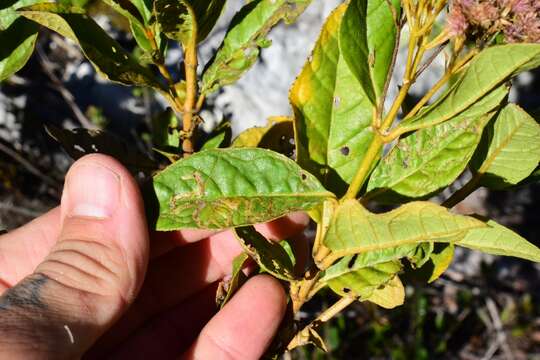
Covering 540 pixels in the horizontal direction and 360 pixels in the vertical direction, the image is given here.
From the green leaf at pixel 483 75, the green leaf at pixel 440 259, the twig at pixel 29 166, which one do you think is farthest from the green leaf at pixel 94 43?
the twig at pixel 29 166

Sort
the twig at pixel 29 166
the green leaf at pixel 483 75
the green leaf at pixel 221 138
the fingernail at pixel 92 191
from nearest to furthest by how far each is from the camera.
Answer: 1. the green leaf at pixel 483 75
2. the fingernail at pixel 92 191
3. the green leaf at pixel 221 138
4. the twig at pixel 29 166

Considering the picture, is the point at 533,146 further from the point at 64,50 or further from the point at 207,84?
the point at 64,50

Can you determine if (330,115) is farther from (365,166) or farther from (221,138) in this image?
(221,138)

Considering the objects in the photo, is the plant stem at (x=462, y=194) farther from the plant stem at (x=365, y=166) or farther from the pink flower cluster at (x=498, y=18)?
the pink flower cluster at (x=498, y=18)

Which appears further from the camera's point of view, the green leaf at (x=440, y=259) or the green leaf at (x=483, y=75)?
the green leaf at (x=440, y=259)

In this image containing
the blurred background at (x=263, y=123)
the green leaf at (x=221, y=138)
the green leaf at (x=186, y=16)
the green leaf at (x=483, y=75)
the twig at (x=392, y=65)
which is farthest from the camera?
the blurred background at (x=263, y=123)

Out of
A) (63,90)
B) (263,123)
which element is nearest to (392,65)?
(63,90)

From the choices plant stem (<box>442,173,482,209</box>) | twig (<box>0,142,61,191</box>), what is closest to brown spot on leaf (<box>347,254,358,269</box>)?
plant stem (<box>442,173,482,209</box>)

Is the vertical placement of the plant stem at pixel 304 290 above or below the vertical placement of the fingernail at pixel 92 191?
below
